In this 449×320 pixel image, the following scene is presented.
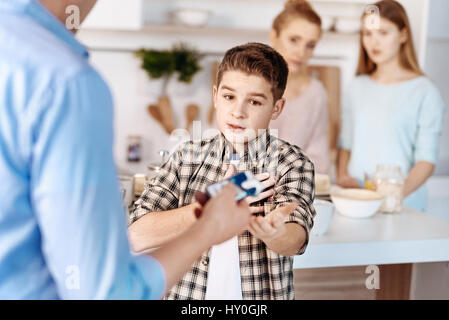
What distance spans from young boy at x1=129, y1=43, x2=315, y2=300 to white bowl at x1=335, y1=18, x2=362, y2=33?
1.63 m

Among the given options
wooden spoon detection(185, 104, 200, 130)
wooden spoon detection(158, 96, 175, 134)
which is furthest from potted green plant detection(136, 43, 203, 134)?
wooden spoon detection(185, 104, 200, 130)

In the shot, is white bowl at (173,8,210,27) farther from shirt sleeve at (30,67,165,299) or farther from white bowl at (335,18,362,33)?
shirt sleeve at (30,67,165,299)

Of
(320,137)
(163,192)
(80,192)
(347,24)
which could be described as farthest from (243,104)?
(347,24)

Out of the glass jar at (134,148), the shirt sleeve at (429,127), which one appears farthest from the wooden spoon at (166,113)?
the shirt sleeve at (429,127)

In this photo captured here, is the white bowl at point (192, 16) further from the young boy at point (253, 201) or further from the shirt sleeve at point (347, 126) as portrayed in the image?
the young boy at point (253, 201)

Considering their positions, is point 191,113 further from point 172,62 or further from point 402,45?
point 402,45

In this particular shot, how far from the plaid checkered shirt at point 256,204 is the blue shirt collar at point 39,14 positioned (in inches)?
17.2

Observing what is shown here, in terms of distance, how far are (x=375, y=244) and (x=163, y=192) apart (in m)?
0.54

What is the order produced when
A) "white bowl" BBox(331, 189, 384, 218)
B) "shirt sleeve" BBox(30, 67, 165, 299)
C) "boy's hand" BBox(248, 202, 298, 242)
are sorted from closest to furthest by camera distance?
"shirt sleeve" BBox(30, 67, 165, 299) < "boy's hand" BBox(248, 202, 298, 242) < "white bowl" BBox(331, 189, 384, 218)

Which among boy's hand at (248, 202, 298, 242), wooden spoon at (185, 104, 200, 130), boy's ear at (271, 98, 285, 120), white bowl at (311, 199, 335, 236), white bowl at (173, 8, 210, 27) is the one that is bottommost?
white bowl at (311, 199, 335, 236)

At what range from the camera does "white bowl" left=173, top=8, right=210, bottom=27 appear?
2176 mm

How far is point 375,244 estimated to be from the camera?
113cm

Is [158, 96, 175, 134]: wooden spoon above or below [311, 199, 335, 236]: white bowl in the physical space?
above
